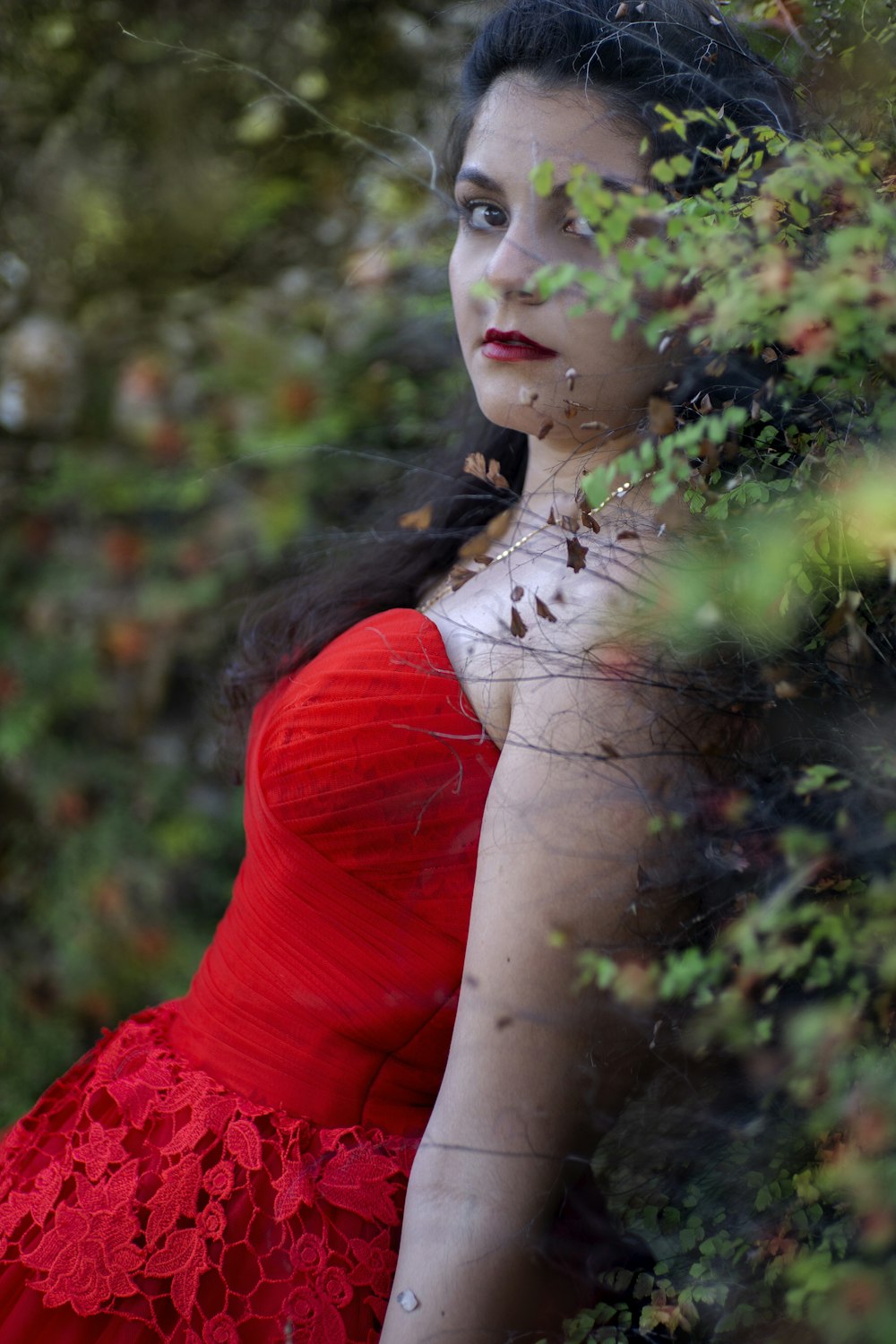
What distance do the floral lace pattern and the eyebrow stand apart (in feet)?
3.75

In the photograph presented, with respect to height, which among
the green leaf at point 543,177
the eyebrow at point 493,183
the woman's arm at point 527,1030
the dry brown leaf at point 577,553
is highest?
the green leaf at point 543,177

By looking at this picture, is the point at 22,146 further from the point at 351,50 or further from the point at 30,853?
the point at 30,853

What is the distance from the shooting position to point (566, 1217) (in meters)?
1.15

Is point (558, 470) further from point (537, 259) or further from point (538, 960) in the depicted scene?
point (538, 960)

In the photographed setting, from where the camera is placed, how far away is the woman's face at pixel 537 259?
4.06 feet

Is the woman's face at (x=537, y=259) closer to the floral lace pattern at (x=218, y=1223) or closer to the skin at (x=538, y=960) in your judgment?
the skin at (x=538, y=960)

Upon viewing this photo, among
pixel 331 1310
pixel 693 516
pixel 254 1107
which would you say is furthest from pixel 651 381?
pixel 331 1310

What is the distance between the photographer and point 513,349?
4.39 feet

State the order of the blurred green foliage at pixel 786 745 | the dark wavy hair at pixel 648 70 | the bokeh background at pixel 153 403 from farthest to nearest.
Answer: the bokeh background at pixel 153 403, the dark wavy hair at pixel 648 70, the blurred green foliage at pixel 786 745

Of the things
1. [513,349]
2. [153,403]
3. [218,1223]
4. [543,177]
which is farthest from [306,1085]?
[153,403]

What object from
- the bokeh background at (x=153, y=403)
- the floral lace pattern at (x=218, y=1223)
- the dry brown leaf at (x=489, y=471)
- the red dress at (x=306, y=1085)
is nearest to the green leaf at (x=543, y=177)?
the dry brown leaf at (x=489, y=471)

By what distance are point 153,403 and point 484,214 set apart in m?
2.01

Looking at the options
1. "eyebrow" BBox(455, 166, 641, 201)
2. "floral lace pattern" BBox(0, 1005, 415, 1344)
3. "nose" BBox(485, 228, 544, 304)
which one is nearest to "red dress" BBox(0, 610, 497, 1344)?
"floral lace pattern" BBox(0, 1005, 415, 1344)

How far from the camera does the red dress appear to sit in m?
1.27
